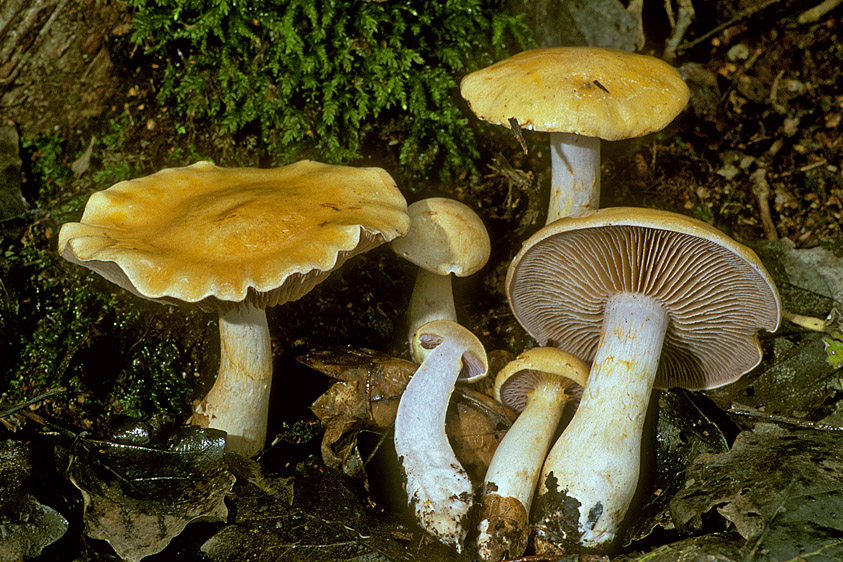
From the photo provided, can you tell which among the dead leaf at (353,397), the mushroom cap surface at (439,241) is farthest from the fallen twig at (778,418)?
the dead leaf at (353,397)

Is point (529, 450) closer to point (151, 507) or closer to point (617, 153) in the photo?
point (151, 507)

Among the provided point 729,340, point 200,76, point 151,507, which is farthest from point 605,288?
point 200,76

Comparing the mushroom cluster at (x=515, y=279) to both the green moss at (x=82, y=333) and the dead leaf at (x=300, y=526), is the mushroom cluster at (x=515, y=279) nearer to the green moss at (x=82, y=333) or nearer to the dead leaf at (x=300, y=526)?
the dead leaf at (x=300, y=526)

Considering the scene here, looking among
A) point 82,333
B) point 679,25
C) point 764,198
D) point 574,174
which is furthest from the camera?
point 679,25

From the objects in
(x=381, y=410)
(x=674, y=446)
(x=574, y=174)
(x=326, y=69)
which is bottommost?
(x=674, y=446)

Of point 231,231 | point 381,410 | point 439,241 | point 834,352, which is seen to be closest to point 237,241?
point 231,231

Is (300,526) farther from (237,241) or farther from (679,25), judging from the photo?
(679,25)

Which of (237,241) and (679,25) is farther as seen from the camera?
(679,25)
